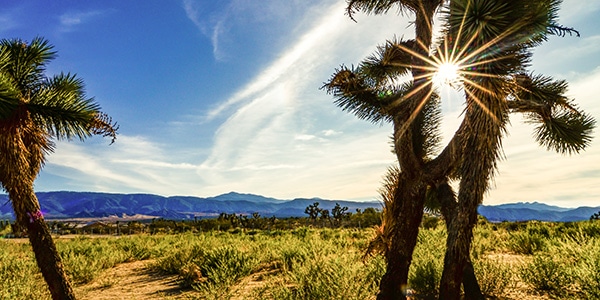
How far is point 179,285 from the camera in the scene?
7.43 m

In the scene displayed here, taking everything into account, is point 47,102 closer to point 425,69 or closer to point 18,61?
point 18,61

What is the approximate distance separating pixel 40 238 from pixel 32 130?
5.86ft

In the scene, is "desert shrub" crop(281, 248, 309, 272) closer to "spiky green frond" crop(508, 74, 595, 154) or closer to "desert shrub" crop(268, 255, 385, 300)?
"desert shrub" crop(268, 255, 385, 300)

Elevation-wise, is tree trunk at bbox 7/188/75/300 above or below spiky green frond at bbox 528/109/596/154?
below

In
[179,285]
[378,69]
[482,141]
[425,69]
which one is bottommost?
[179,285]

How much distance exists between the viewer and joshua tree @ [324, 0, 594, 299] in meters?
2.67

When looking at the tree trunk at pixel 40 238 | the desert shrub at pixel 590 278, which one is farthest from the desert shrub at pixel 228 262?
the desert shrub at pixel 590 278

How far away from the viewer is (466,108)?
297 cm

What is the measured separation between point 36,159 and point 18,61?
5.43 ft

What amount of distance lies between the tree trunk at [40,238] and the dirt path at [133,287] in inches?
61.1

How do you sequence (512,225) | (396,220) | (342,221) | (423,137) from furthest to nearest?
(342,221) < (512,225) < (423,137) < (396,220)

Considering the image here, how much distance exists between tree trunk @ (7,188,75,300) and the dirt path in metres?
1.55

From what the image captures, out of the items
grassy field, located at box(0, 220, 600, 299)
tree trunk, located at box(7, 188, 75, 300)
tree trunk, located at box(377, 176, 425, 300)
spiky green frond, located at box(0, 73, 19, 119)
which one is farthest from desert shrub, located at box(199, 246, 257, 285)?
spiky green frond, located at box(0, 73, 19, 119)

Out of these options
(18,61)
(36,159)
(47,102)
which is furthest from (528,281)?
(18,61)
